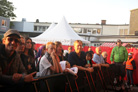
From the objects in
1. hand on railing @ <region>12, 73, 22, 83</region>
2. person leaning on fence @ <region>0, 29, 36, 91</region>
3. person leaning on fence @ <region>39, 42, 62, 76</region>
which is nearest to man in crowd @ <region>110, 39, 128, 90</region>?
person leaning on fence @ <region>39, 42, 62, 76</region>

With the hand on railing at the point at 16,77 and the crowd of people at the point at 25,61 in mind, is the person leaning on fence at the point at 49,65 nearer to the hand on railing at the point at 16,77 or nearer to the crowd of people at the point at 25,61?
the crowd of people at the point at 25,61

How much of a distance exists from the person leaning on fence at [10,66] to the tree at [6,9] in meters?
57.9

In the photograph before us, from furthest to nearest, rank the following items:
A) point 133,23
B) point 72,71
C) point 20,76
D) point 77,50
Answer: point 133,23 → point 77,50 → point 72,71 → point 20,76

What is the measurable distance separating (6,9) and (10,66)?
59.1 meters

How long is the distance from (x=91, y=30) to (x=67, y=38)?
115ft

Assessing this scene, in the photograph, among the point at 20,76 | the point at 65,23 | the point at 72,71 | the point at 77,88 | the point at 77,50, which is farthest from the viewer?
the point at 65,23

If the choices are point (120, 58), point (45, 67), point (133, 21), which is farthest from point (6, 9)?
point (45, 67)

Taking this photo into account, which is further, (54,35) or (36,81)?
(54,35)

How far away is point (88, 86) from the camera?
247 inches

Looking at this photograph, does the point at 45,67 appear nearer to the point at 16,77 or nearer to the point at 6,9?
the point at 16,77

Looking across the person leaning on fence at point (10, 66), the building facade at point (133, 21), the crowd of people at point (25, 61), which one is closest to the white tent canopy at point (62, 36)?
the crowd of people at point (25, 61)

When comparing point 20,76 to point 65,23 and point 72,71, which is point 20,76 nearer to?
point 72,71

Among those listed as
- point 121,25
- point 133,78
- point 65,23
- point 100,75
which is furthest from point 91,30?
point 100,75

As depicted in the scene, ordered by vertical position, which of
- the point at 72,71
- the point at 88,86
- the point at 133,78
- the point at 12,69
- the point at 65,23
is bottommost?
the point at 133,78
